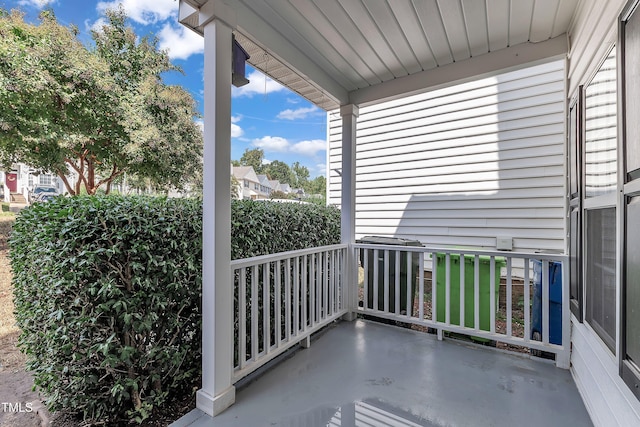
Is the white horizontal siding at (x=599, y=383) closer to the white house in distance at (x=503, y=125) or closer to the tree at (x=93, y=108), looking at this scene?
the white house in distance at (x=503, y=125)

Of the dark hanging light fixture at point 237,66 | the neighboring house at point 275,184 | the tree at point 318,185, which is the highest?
the neighboring house at point 275,184

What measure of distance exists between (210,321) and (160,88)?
7276mm

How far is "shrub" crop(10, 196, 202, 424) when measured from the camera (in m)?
1.49

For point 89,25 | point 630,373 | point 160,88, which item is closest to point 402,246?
point 630,373

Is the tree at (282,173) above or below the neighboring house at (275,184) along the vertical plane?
above

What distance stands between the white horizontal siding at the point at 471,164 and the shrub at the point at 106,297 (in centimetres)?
379

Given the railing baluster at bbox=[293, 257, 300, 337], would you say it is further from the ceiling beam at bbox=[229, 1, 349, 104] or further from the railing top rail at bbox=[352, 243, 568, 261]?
the ceiling beam at bbox=[229, 1, 349, 104]

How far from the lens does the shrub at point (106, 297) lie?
4.90 ft

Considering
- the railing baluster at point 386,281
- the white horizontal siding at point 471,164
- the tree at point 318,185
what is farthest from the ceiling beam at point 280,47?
the tree at point 318,185

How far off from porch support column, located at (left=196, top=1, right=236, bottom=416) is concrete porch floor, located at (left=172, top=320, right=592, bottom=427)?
9.8 inches

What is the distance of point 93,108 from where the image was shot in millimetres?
5969

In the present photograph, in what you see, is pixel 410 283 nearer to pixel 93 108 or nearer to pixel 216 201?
pixel 216 201

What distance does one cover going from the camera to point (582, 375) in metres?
1.93

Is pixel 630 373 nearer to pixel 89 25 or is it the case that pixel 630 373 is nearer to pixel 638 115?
pixel 638 115
